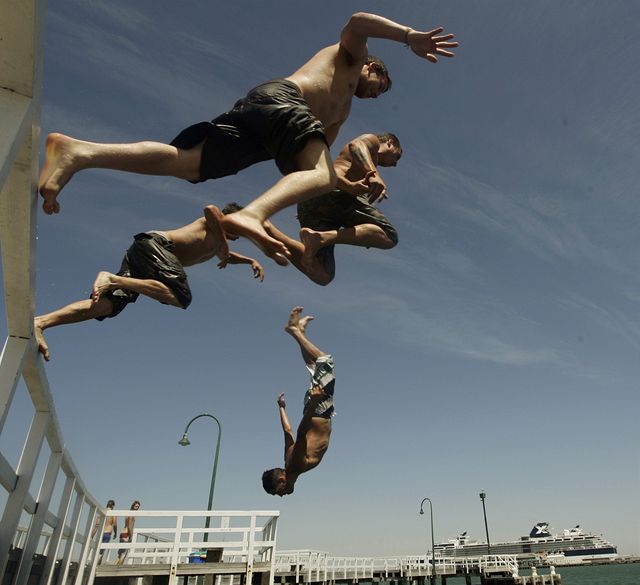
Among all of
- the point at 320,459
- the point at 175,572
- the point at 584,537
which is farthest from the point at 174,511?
the point at 584,537

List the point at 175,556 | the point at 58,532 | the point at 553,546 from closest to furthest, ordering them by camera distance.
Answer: the point at 58,532, the point at 175,556, the point at 553,546

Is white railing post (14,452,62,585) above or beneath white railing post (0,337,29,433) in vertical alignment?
beneath

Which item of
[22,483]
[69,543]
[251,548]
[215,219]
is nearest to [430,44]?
[215,219]

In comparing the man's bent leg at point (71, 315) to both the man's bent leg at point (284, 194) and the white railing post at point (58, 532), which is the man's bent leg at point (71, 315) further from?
the white railing post at point (58, 532)

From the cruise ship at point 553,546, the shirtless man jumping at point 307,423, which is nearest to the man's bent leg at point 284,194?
the shirtless man jumping at point 307,423

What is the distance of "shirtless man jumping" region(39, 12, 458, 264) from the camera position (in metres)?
2.11

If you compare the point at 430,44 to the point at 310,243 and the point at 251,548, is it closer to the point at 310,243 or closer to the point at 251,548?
the point at 310,243

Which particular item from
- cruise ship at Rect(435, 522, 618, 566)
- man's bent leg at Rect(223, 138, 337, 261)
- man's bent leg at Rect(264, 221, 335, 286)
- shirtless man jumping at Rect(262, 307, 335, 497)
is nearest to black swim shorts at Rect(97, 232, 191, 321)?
man's bent leg at Rect(264, 221, 335, 286)

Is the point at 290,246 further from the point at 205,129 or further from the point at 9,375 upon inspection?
the point at 9,375

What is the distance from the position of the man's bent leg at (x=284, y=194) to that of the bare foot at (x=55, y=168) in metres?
0.68

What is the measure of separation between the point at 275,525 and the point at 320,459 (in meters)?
4.15

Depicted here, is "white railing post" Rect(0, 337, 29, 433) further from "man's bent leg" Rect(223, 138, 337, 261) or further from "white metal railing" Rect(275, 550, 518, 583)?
"white metal railing" Rect(275, 550, 518, 583)

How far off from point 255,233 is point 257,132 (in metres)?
0.87

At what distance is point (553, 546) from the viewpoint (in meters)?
125
